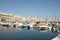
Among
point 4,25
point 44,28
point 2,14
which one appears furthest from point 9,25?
point 2,14

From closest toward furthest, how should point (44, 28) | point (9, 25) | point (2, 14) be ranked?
point (44, 28) < point (9, 25) < point (2, 14)

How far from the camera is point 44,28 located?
6806cm

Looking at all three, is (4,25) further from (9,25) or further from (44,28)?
(44,28)

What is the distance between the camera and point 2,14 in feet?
395

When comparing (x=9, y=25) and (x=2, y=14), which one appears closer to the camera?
(x=9, y=25)

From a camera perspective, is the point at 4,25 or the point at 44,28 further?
the point at 4,25

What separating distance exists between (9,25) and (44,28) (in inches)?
706

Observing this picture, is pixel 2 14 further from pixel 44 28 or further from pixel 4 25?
pixel 44 28

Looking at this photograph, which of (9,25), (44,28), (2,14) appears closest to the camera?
(44,28)

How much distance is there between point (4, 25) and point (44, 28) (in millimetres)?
22217

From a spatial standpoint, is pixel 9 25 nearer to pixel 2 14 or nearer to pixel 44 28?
pixel 44 28

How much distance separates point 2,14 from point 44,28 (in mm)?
57507

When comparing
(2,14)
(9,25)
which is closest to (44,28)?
(9,25)

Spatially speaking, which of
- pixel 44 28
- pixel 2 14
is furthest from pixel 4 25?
pixel 2 14
